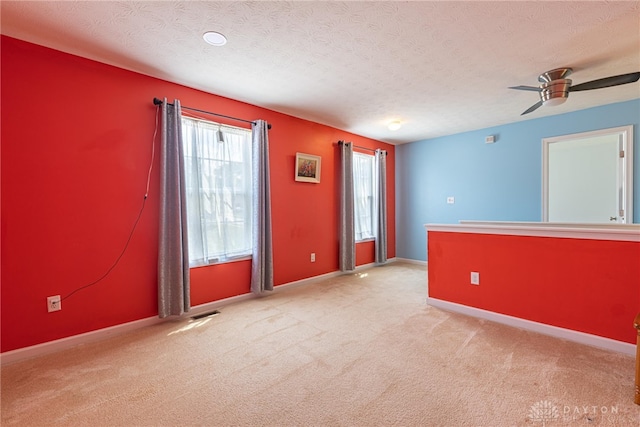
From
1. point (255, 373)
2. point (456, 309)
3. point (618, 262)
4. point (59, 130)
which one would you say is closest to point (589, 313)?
point (618, 262)

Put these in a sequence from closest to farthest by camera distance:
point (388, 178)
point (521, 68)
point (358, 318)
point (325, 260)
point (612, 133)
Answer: point (521, 68)
point (358, 318)
point (612, 133)
point (325, 260)
point (388, 178)

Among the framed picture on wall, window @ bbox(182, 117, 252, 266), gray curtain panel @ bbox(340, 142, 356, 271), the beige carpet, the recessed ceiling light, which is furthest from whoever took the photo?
gray curtain panel @ bbox(340, 142, 356, 271)

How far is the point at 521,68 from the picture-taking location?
2.60 metres

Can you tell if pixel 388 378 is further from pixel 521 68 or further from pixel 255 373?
pixel 521 68

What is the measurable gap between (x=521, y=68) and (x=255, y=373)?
344cm

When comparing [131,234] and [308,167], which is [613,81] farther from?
[131,234]

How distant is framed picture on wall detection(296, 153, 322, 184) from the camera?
395 cm

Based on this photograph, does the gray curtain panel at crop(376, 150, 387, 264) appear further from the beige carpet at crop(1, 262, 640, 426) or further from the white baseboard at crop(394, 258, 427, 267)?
the beige carpet at crop(1, 262, 640, 426)

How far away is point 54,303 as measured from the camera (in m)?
Answer: 2.21

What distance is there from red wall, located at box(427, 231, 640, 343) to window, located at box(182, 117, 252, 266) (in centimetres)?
235

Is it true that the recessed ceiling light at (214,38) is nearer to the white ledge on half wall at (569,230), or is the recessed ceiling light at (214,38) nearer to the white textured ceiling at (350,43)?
the white textured ceiling at (350,43)

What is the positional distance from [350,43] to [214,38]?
3.39 feet

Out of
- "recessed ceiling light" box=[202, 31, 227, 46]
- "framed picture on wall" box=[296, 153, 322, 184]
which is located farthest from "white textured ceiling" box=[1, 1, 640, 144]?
"framed picture on wall" box=[296, 153, 322, 184]

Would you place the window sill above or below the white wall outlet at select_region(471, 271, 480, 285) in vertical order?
above
